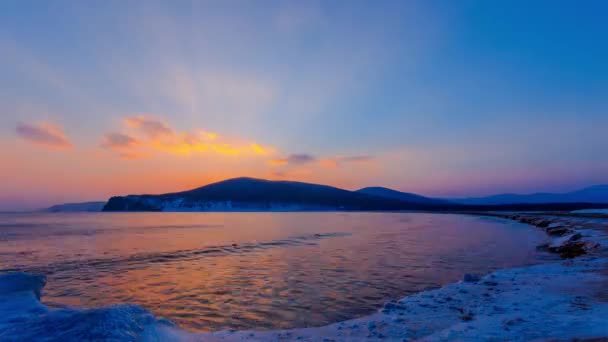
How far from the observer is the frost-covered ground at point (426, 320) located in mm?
8273

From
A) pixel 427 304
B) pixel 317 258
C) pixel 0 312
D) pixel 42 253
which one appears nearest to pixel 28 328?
pixel 0 312

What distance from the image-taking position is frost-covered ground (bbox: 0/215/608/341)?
827 centimetres

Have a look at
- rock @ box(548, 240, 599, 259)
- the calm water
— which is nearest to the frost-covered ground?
the calm water

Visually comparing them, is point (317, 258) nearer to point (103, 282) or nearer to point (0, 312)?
point (103, 282)

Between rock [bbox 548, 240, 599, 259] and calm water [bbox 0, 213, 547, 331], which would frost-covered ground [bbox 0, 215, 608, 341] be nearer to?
calm water [bbox 0, 213, 547, 331]

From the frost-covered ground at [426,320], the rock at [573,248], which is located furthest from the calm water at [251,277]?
the rock at [573,248]

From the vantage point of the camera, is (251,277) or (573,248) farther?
(573,248)

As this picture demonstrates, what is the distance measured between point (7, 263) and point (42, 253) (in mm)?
4430

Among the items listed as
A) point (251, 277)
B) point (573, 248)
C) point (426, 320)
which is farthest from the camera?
point (573, 248)

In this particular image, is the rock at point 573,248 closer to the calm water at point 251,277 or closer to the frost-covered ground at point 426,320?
the calm water at point 251,277

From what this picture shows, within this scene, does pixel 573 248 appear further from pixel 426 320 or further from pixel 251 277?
pixel 251 277

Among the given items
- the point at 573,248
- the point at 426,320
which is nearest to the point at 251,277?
the point at 426,320

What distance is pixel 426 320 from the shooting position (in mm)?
9938

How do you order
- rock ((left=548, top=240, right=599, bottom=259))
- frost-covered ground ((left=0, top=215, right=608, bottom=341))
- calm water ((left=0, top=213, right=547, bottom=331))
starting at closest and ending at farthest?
frost-covered ground ((left=0, top=215, right=608, bottom=341)) → calm water ((left=0, top=213, right=547, bottom=331)) → rock ((left=548, top=240, right=599, bottom=259))
